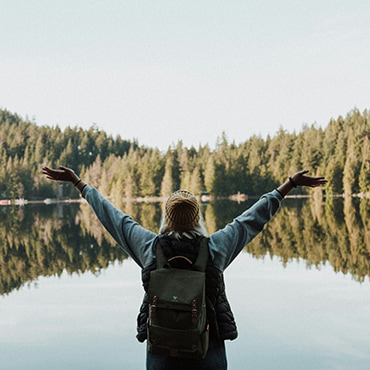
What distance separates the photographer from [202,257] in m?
2.48

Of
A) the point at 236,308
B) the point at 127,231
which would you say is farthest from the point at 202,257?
the point at 236,308

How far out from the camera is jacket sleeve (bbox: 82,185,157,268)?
104 inches

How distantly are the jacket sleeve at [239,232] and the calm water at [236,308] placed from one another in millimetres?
3241

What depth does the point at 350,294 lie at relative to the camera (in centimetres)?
890

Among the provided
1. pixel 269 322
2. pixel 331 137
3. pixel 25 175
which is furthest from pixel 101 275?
pixel 25 175

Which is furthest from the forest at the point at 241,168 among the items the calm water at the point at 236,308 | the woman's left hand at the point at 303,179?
the woman's left hand at the point at 303,179

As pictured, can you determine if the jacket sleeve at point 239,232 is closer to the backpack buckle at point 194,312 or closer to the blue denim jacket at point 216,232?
the blue denim jacket at point 216,232

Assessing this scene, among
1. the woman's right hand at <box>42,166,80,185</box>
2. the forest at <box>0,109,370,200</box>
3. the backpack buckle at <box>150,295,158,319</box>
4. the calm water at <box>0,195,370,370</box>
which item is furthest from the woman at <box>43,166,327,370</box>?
the forest at <box>0,109,370,200</box>

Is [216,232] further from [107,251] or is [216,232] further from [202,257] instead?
[107,251]

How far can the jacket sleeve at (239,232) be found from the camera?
8.38 ft

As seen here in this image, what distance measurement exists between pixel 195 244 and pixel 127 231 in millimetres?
422

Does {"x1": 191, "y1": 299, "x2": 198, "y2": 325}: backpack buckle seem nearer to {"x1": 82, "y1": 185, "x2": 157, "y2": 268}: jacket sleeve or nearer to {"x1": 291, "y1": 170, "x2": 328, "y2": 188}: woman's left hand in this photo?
{"x1": 82, "y1": 185, "x2": 157, "y2": 268}: jacket sleeve

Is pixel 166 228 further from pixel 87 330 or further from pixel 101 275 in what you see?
pixel 101 275

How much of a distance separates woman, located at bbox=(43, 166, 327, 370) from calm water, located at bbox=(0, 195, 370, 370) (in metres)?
3.18
